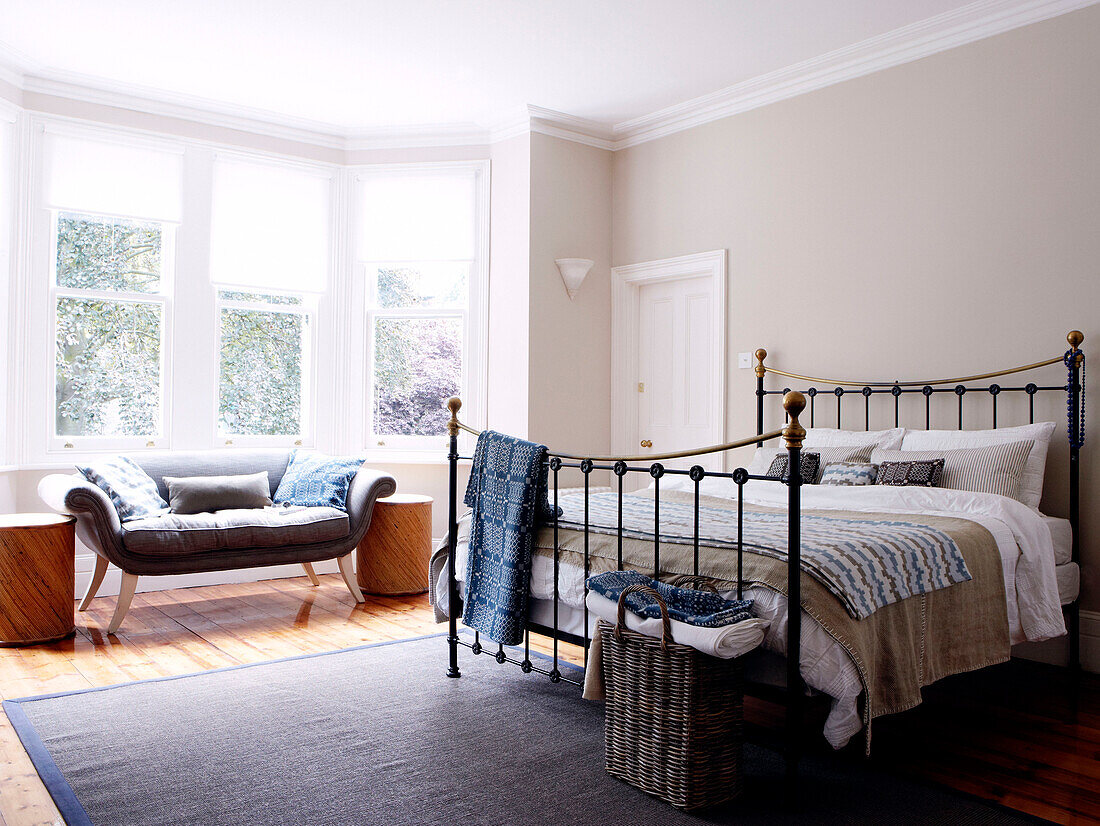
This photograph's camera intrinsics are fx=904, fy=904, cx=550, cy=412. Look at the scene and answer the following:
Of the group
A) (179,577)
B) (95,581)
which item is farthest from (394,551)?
(95,581)

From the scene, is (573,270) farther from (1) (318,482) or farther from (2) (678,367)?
(1) (318,482)

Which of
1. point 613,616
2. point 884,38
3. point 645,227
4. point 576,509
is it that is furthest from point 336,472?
point 884,38

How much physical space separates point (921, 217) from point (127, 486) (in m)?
3.90

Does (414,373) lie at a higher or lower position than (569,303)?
lower

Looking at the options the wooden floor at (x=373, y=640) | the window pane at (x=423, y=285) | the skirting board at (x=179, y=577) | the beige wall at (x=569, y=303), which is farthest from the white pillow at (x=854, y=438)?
the skirting board at (x=179, y=577)

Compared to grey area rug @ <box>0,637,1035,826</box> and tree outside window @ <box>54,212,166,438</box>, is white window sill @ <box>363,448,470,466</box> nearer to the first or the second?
tree outside window @ <box>54,212,166,438</box>

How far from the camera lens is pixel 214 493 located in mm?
4562

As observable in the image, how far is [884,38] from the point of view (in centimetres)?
420

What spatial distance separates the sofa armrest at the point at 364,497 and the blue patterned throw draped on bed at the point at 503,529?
5.05 feet

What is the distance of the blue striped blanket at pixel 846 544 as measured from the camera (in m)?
2.28

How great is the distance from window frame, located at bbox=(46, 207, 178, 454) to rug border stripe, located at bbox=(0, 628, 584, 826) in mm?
2032

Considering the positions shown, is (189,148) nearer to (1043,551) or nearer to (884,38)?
(884,38)

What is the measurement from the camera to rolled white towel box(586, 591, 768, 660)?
2.11 metres

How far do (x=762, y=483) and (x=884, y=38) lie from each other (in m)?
2.16
